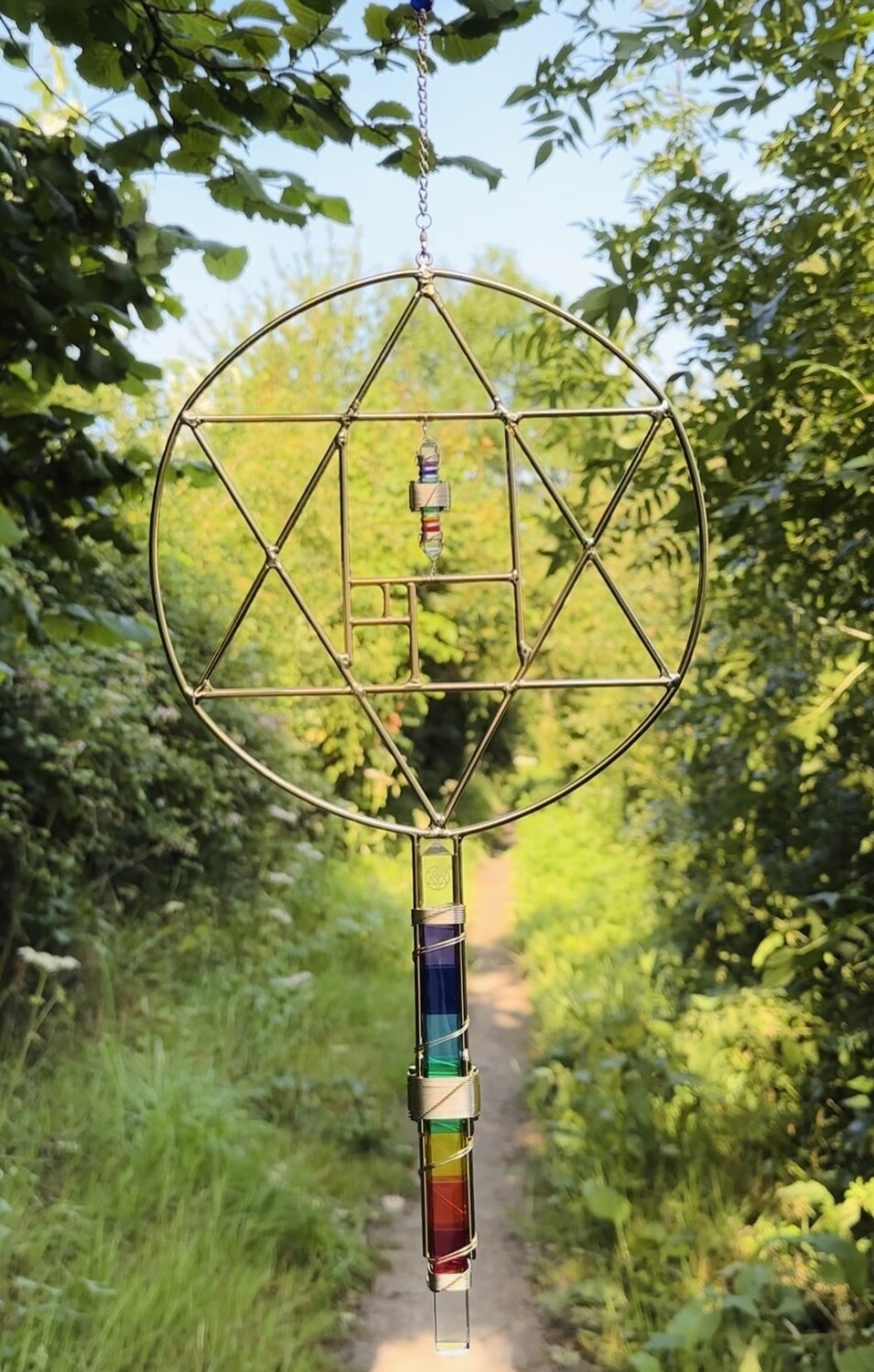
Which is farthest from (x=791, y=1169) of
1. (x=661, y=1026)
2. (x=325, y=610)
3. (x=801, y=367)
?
(x=325, y=610)

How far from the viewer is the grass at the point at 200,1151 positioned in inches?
64.8

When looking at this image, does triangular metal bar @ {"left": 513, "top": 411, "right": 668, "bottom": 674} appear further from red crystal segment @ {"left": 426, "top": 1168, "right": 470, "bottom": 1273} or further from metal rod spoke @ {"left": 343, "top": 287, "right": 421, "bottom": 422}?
red crystal segment @ {"left": 426, "top": 1168, "right": 470, "bottom": 1273}

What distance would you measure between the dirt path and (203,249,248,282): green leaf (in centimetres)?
160

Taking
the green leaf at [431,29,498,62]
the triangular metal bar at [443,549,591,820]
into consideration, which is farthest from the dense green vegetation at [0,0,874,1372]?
the triangular metal bar at [443,549,591,820]

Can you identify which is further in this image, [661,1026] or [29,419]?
[661,1026]

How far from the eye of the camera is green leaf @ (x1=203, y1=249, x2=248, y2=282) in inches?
41.8

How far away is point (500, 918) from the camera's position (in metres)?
4.36

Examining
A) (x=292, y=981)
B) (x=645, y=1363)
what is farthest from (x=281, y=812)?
(x=645, y=1363)

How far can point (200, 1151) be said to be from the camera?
1999mm

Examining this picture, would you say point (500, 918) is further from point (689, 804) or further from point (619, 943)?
point (689, 804)

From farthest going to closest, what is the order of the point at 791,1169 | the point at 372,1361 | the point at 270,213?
the point at 791,1169, the point at 372,1361, the point at 270,213

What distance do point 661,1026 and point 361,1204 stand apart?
0.77m

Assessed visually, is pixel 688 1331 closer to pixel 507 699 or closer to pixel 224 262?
pixel 507 699

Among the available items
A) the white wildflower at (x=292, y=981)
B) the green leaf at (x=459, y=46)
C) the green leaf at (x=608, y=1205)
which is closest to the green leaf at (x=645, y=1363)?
the green leaf at (x=608, y=1205)
